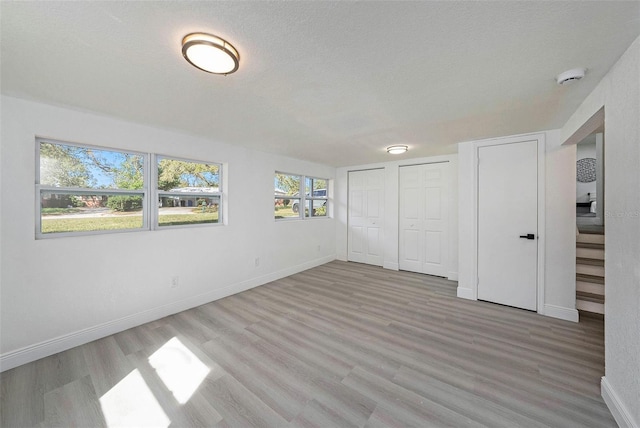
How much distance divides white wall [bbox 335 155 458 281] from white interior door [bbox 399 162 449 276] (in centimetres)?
10

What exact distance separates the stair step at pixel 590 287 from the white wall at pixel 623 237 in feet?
6.25

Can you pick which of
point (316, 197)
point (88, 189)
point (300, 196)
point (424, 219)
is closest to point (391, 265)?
point (424, 219)

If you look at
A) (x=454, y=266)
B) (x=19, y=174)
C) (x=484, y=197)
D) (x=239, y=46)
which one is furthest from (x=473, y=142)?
(x=19, y=174)

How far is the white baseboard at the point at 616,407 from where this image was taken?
1347mm

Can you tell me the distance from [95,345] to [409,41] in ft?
12.0

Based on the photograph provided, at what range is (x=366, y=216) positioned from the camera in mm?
5434

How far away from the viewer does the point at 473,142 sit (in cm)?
333

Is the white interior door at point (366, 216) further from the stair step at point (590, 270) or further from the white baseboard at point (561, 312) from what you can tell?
the stair step at point (590, 270)

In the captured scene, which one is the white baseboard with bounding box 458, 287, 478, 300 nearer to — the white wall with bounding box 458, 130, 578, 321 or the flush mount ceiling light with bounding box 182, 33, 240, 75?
the white wall with bounding box 458, 130, 578, 321

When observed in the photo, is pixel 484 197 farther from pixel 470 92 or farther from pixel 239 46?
pixel 239 46

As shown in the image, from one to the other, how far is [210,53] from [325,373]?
7.90 feet

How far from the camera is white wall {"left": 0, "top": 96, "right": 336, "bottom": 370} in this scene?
1.99 meters

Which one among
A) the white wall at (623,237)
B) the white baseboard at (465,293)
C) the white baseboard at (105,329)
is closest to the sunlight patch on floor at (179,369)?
the white baseboard at (105,329)

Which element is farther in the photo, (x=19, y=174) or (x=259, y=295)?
(x=259, y=295)
